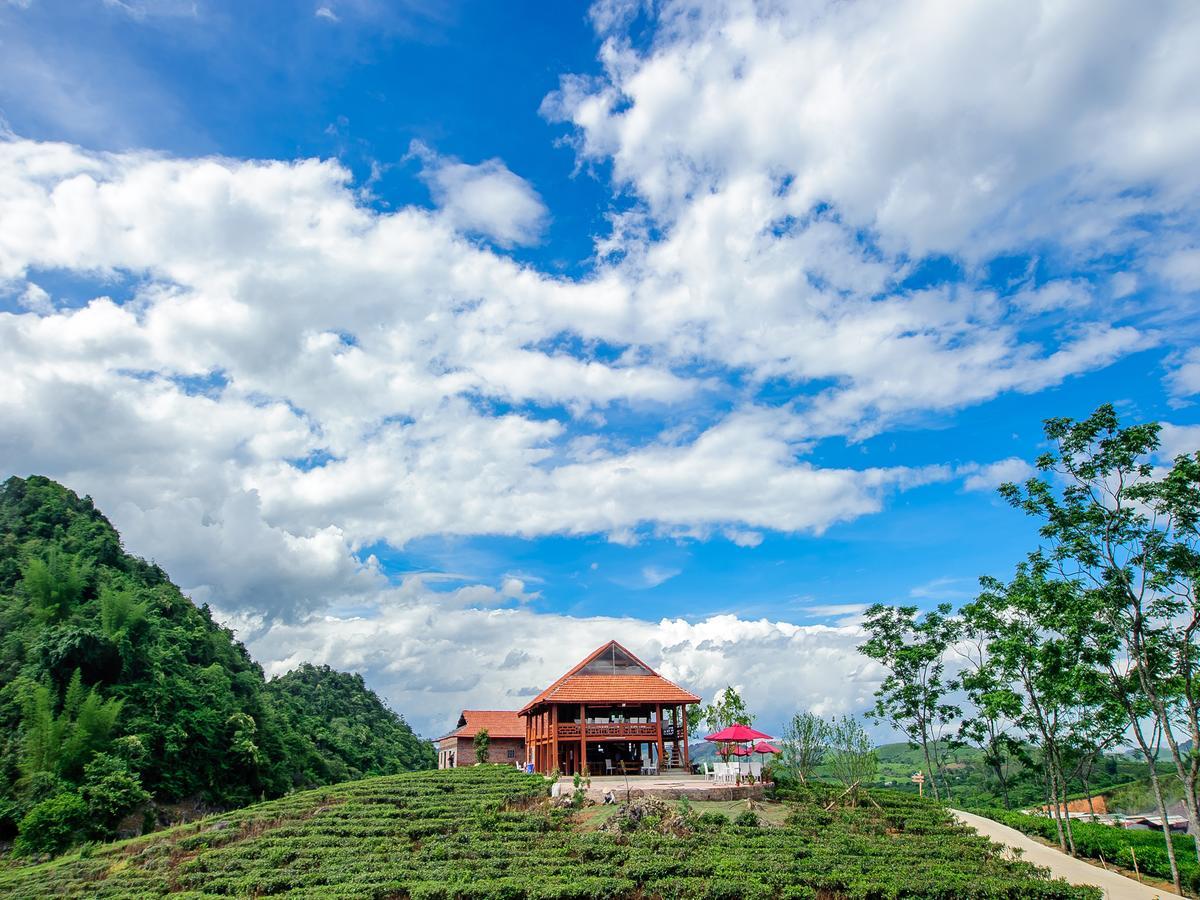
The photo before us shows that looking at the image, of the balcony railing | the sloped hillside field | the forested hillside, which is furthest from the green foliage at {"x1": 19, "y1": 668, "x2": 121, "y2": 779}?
the balcony railing

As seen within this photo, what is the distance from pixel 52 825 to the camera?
1102 inches

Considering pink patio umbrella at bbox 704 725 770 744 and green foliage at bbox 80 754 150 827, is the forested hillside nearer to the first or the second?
green foliage at bbox 80 754 150 827

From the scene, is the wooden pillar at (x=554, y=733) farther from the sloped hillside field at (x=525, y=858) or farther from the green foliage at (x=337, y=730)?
the green foliage at (x=337, y=730)

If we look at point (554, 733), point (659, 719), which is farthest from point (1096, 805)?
point (554, 733)

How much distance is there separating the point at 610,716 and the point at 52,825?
69.0 ft

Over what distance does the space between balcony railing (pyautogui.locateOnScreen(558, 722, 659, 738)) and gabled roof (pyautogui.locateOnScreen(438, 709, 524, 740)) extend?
1578 cm

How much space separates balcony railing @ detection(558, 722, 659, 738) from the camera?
2998 cm

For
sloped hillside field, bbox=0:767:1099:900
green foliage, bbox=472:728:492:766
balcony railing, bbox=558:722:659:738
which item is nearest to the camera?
sloped hillside field, bbox=0:767:1099:900

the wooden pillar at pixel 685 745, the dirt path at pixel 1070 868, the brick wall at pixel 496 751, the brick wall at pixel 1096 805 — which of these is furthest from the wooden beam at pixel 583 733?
the brick wall at pixel 1096 805

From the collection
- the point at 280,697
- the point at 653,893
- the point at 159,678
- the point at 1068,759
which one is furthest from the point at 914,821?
the point at 280,697

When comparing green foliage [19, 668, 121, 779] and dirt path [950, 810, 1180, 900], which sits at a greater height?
green foliage [19, 668, 121, 779]

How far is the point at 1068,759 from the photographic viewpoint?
26.9 metres

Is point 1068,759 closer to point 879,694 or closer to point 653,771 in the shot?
point 879,694

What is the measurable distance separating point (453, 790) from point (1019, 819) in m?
20.9
